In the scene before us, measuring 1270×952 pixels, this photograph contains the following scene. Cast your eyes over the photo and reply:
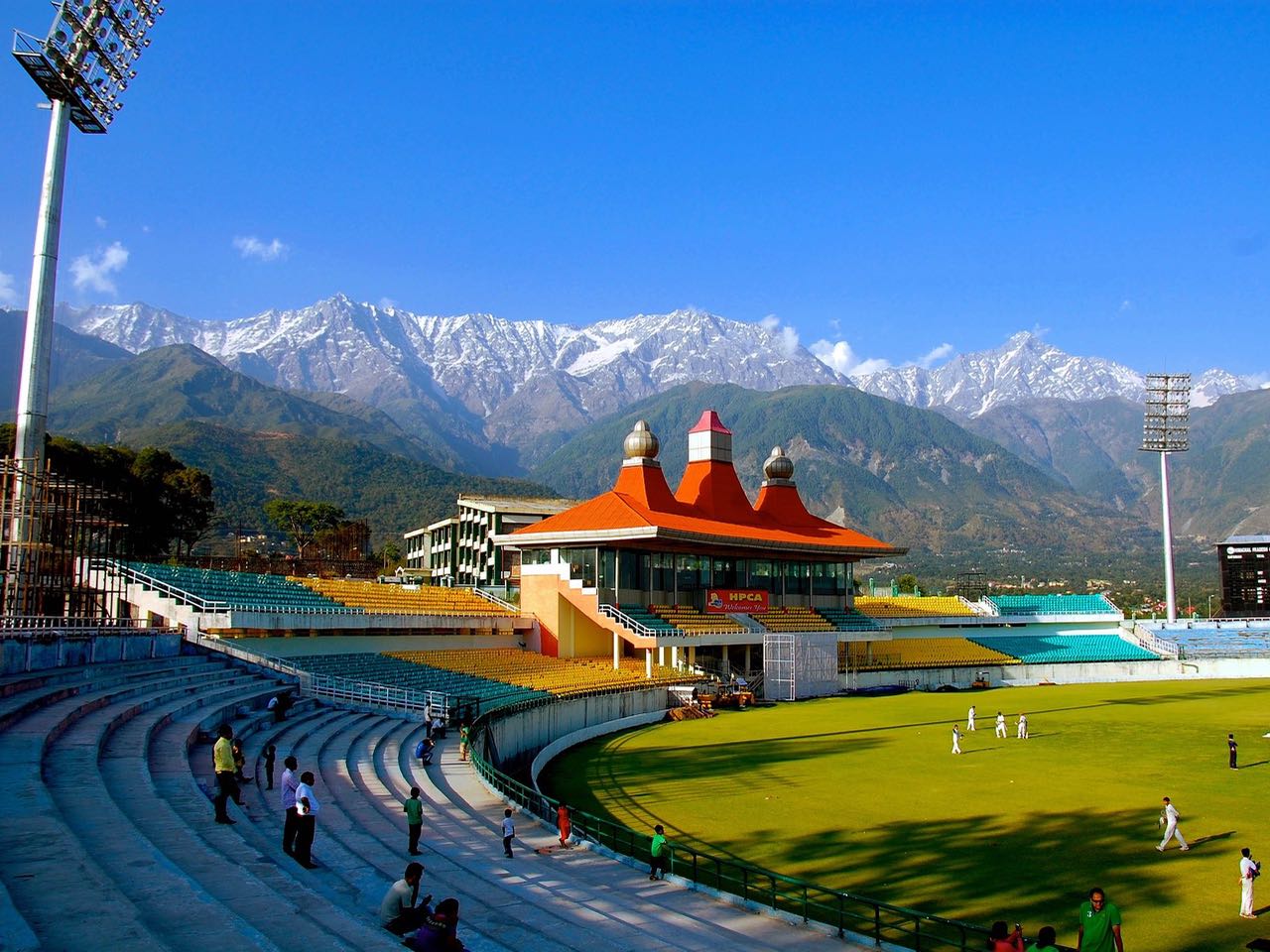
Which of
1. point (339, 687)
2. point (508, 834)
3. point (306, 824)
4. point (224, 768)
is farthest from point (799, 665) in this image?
point (306, 824)

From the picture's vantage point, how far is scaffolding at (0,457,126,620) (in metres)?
27.5

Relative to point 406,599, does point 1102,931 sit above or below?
below

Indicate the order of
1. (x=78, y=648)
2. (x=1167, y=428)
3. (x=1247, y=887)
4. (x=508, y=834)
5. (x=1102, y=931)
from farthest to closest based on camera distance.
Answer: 1. (x=1167, y=428)
2. (x=78, y=648)
3. (x=508, y=834)
4. (x=1247, y=887)
5. (x=1102, y=931)

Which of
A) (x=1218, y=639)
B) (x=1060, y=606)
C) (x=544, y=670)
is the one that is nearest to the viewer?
(x=544, y=670)

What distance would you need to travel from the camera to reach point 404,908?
1059 centimetres

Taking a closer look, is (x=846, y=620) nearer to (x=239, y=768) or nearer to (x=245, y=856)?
(x=239, y=768)

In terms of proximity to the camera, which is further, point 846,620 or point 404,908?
point 846,620

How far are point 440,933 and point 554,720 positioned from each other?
22711 mm

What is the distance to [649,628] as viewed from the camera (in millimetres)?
43781

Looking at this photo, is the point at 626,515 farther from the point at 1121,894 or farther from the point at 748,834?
the point at 1121,894

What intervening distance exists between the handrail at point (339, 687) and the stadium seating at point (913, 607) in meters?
40.7

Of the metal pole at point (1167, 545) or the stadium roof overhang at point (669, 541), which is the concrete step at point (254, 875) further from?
the metal pole at point (1167, 545)

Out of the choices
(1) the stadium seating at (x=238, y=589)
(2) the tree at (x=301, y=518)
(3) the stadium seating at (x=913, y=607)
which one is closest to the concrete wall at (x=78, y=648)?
(1) the stadium seating at (x=238, y=589)

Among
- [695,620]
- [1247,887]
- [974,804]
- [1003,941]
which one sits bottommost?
[974,804]
